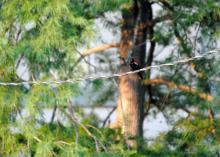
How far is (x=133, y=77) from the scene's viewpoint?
7.13 meters

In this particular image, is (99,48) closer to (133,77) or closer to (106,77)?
(133,77)

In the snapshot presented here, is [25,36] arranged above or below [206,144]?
above

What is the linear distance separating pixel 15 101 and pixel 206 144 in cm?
133

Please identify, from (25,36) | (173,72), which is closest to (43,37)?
(25,36)

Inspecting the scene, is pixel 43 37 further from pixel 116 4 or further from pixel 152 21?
pixel 152 21

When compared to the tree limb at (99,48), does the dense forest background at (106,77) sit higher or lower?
lower

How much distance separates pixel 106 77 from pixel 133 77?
1.69 meters

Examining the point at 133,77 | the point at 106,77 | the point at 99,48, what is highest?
the point at 99,48

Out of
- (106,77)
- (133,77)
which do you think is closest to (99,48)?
(133,77)

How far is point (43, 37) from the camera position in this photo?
568cm

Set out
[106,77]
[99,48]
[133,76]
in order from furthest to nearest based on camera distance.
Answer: [99,48] < [133,76] < [106,77]

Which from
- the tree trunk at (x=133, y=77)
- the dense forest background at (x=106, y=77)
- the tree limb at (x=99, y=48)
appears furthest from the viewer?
the tree limb at (x=99, y=48)

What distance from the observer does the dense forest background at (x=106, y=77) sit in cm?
575

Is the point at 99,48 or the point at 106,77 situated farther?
the point at 99,48
